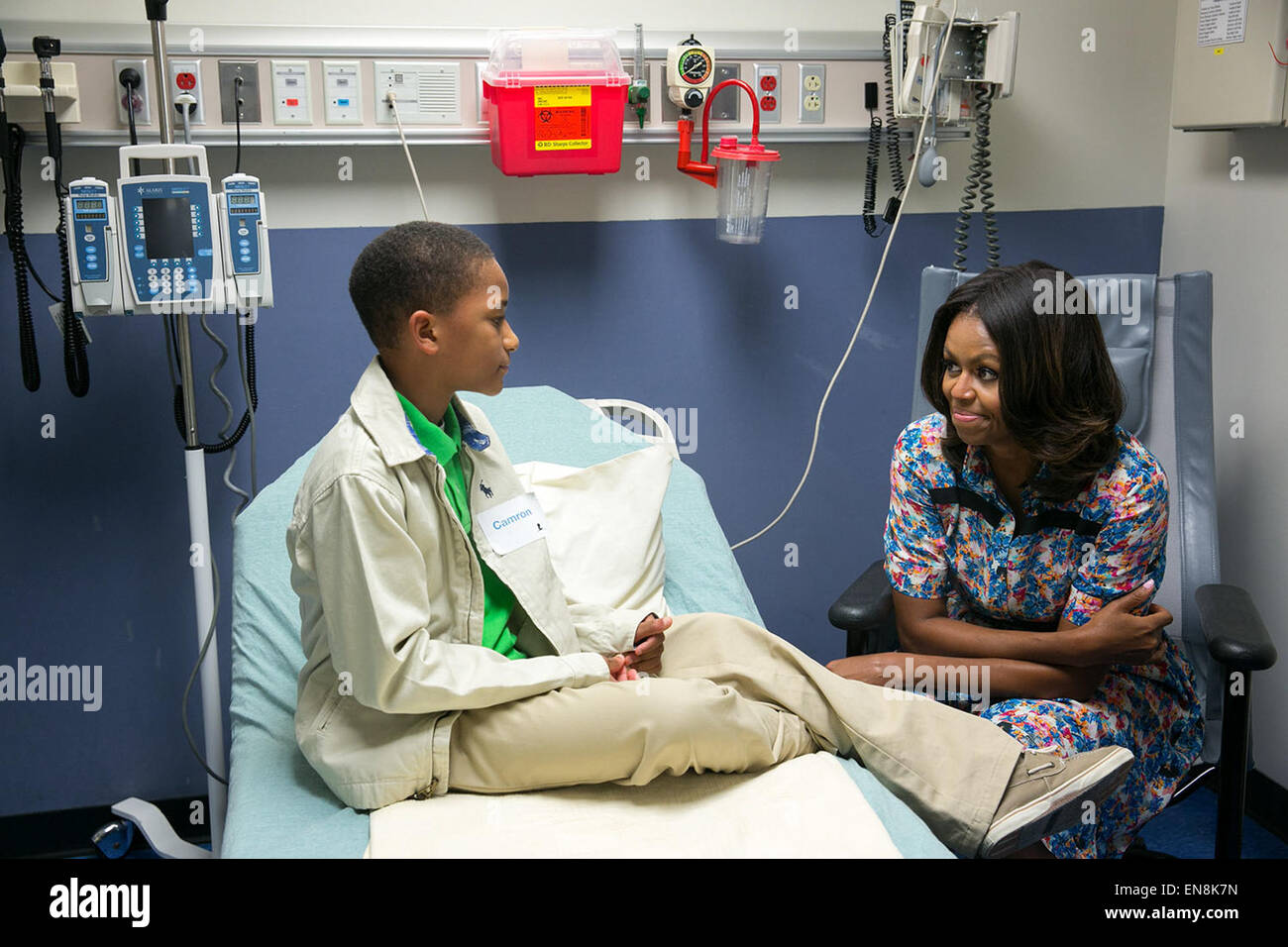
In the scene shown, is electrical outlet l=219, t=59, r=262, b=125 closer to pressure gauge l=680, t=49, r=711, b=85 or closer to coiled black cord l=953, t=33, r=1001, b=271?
pressure gauge l=680, t=49, r=711, b=85

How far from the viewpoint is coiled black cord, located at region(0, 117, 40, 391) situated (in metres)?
2.25

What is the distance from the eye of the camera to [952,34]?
8.27 ft

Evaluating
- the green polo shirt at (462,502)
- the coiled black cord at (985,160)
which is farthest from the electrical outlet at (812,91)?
the green polo shirt at (462,502)

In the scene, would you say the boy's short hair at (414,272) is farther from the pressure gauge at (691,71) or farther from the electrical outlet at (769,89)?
the electrical outlet at (769,89)

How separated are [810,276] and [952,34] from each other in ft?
1.93

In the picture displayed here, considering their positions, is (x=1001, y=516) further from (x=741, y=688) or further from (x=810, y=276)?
(x=810, y=276)

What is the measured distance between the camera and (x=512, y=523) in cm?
181

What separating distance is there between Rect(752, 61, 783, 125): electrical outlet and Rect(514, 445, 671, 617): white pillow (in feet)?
2.64

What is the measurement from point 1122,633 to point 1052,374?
0.41 meters

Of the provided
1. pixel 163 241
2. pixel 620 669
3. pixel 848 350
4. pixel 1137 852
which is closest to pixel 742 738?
pixel 620 669

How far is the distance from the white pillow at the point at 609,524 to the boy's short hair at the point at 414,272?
1.60 ft

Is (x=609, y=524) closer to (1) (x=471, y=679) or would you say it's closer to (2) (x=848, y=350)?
(1) (x=471, y=679)

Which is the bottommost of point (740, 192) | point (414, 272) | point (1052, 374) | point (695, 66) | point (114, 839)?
point (114, 839)
